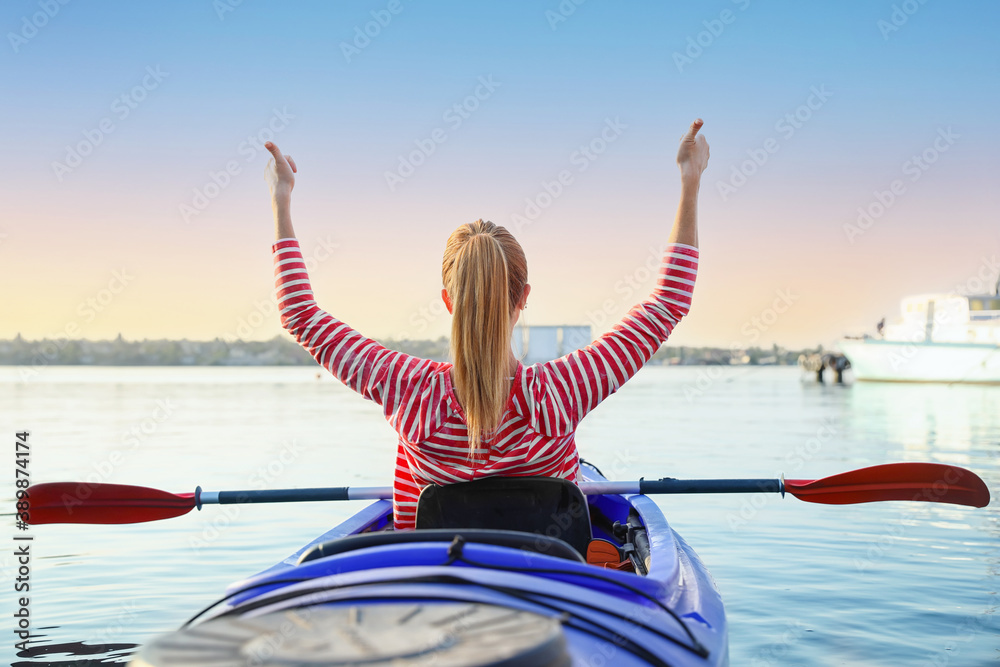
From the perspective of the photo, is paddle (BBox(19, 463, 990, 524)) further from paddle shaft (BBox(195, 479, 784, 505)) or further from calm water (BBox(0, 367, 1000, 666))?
calm water (BBox(0, 367, 1000, 666))

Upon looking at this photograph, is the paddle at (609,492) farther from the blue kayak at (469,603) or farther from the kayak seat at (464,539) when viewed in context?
the kayak seat at (464,539)

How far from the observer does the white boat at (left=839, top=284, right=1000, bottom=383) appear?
49938 mm

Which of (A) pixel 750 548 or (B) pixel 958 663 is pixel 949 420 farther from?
(B) pixel 958 663

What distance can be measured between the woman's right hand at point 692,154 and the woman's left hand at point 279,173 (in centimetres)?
146

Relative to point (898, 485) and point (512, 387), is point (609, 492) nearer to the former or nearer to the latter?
point (898, 485)

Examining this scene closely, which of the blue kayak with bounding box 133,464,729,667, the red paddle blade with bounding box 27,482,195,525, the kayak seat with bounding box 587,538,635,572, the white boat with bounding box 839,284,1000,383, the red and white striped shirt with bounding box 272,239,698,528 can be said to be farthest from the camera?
the white boat with bounding box 839,284,1000,383

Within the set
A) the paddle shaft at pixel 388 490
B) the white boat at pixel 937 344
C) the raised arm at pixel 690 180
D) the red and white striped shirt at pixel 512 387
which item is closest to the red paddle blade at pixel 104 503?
the paddle shaft at pixel 388 490

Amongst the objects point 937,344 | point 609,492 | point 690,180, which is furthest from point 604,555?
point 937,344

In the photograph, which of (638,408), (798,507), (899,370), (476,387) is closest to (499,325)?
(476,387)

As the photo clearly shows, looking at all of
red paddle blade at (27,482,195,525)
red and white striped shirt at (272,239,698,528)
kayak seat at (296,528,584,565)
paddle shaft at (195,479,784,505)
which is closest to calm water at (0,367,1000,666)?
red paddle blade at (27,482,195,525)

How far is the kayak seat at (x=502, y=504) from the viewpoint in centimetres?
279

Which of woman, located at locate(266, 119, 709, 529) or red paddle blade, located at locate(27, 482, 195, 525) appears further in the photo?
red paddle blade, located at locate(27, 482, 195, 525)

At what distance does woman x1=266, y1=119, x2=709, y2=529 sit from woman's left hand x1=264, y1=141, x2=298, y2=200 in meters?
0.37

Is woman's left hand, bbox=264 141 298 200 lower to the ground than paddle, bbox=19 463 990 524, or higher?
higher
